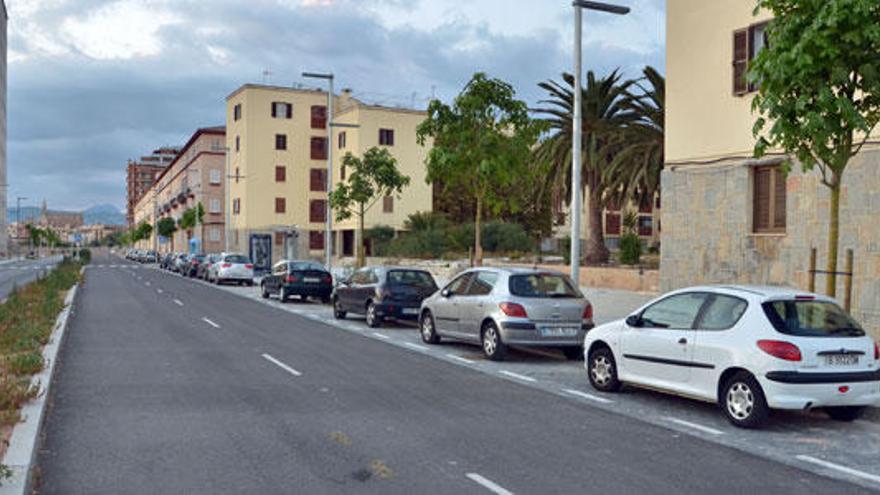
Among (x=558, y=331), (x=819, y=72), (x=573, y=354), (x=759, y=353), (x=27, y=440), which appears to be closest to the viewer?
(x=27, y=440)

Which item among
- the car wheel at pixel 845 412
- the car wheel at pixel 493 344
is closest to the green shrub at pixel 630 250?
the car wheel at pixel 493 344

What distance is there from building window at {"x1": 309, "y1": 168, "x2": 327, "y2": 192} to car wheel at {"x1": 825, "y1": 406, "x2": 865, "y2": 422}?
64.8m

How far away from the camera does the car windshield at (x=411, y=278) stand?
19609 mm

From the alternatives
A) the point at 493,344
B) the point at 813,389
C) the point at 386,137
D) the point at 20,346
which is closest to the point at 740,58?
the point at 493,344

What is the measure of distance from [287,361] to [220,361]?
3.34ft

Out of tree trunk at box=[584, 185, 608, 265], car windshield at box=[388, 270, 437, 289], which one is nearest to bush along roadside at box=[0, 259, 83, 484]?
car windshield at box=[388, 270, 437, 289]

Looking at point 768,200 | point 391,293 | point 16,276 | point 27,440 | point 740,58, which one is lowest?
point 16,276

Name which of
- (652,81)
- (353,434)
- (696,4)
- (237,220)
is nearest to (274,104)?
(237,220)

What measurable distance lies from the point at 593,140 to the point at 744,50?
12.1 m

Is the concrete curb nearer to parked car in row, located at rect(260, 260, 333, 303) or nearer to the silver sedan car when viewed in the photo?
the silver sedan car

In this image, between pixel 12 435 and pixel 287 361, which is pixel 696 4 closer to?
pixel 287 361

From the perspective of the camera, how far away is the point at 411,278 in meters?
19.8

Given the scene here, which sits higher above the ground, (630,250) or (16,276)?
(630,250)

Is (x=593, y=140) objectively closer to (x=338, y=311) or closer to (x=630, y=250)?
(x=630, y=250)
